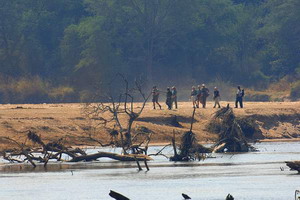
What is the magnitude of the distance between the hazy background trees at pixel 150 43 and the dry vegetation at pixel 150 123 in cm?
2632

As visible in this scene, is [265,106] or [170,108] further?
[265,106]

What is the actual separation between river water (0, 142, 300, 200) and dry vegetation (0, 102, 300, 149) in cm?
671

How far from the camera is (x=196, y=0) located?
90.1m

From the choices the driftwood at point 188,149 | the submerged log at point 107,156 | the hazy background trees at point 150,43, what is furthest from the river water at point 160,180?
the hazy background trees at point 150,43

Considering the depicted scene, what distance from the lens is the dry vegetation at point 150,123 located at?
4891cm

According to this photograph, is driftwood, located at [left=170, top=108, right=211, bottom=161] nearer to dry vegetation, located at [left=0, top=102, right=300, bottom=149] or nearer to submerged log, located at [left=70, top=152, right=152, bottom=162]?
submerged log, located at [left=70, top=152, right=152, bottom=162]

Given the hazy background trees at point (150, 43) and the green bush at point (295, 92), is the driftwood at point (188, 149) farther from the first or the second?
the hazy background trees at point (150, 43)

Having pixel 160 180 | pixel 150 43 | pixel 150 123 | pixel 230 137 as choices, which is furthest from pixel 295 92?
pixel 160 180

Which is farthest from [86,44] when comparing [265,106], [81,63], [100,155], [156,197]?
[156,197]

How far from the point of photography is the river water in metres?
30.9

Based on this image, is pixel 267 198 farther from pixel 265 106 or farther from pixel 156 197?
pixel 265 106

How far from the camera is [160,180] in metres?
34.3

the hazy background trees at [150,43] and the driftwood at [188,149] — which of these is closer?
the driftwood at [188,149]

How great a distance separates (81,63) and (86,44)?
2.47m
